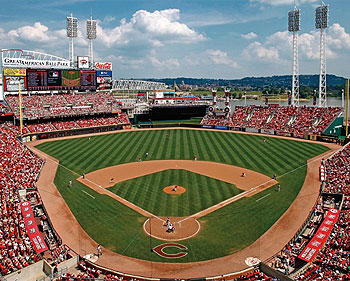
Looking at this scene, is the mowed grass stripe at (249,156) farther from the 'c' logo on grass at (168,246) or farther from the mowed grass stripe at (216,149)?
the 'c' logo on grass at (168,246)

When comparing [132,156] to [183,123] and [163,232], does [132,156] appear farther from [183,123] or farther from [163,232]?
[183,123]

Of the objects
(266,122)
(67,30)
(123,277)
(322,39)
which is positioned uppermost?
(67,30)

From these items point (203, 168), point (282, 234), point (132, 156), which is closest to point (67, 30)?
point (132, 156)

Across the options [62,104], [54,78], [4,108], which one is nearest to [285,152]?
[62,104]

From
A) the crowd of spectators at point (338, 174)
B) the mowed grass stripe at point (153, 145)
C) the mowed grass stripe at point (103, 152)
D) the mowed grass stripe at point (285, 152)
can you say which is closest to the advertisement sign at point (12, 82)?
the mowed grass stripe at point (103, 152)

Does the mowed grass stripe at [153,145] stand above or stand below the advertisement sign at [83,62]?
below

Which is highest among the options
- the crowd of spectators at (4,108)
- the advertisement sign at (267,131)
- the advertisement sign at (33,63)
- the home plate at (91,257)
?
the advertisement sign at (33,63)
